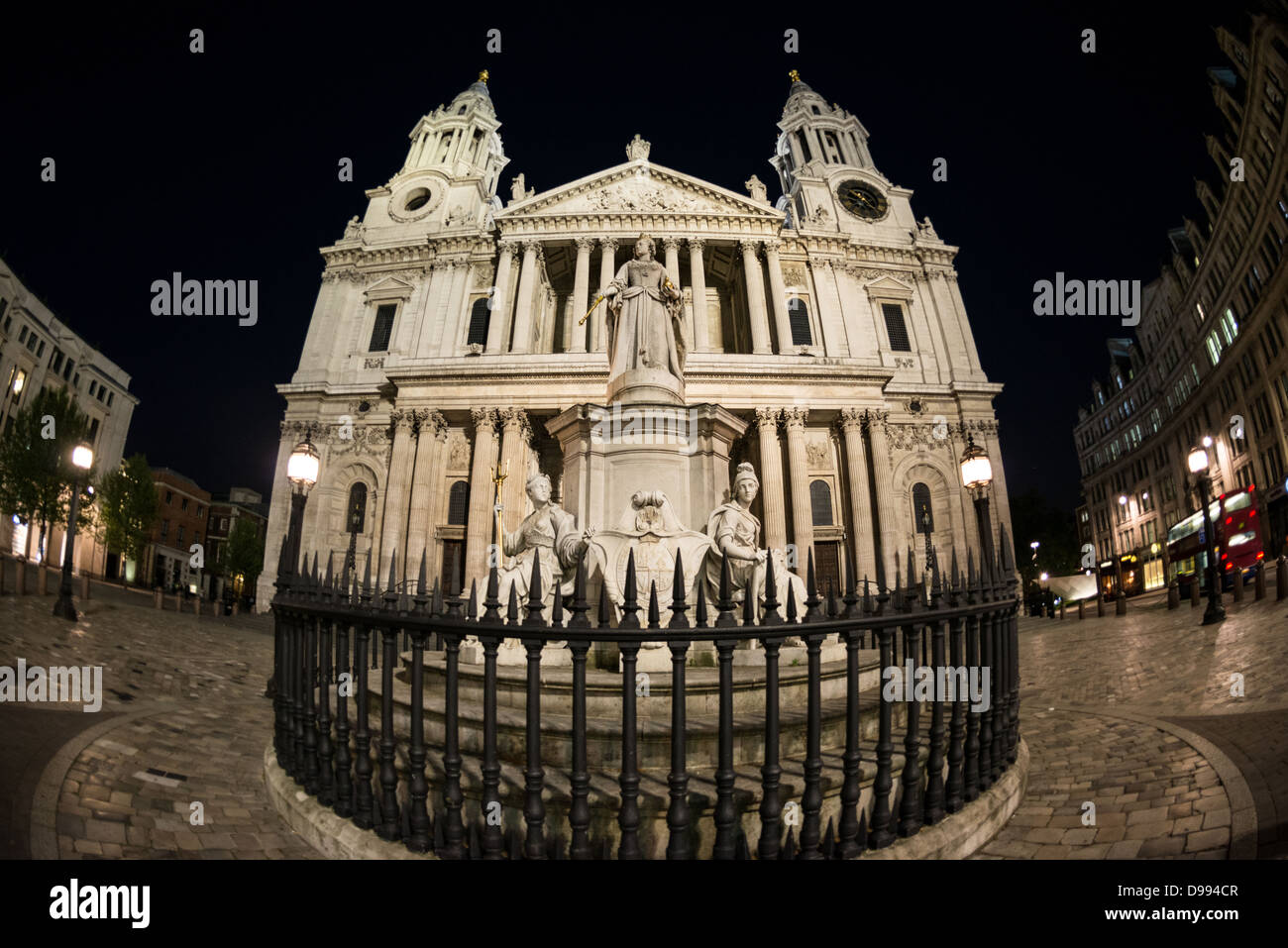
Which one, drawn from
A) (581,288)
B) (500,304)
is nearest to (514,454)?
(500,304)

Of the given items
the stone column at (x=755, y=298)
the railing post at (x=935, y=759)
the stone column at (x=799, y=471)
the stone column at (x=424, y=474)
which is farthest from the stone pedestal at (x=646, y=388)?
the stone column at (x=755, y=298)

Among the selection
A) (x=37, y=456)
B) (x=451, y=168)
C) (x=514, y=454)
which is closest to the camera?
(x=37, y=456)

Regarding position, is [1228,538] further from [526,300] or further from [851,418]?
[526,300]

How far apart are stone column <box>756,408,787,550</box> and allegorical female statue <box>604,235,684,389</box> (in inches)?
772

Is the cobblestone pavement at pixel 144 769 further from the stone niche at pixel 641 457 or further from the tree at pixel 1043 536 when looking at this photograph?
the tree at pixel 1043 536

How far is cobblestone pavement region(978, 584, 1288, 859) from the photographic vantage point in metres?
3.49

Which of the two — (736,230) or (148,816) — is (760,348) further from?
(148,816)

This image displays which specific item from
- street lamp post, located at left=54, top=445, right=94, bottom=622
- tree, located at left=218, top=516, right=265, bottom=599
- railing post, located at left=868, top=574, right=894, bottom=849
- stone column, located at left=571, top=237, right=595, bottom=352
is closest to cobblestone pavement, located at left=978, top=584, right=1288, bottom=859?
railing post, located at left=868, top=574, right=894, bottom=849

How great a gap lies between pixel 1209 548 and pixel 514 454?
1006 inches

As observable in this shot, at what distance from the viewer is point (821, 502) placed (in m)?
32.0

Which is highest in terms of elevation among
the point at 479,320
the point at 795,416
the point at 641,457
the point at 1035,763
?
the point at 479,320

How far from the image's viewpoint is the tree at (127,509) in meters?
37.2

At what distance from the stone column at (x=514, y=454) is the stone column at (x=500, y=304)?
20.8 ft

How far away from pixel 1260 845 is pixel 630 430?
6481 mm
